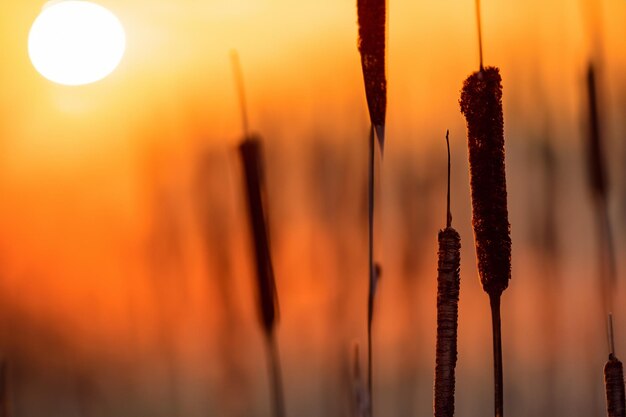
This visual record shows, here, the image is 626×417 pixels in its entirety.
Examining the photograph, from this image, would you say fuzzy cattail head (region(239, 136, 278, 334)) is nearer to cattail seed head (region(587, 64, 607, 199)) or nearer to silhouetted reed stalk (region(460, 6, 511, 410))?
silhouetted reed stalk (region(460, 6, 511, 410))

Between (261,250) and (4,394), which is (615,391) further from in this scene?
(4,394)

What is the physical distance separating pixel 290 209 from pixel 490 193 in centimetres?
91

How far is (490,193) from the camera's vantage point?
113cm

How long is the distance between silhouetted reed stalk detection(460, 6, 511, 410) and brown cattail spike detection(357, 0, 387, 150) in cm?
15

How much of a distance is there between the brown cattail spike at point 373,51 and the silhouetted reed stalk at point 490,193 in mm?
151

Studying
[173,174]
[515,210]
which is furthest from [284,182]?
[515,210]

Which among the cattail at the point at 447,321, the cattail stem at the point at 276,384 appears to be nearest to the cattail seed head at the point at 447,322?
the cattail at the point at 447,321

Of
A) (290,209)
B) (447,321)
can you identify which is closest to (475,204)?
(447,321)

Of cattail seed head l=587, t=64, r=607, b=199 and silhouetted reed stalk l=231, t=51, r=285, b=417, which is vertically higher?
cattail seed head l=587, t=64, r=607, b=199

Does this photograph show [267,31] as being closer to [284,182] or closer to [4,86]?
[284,182]

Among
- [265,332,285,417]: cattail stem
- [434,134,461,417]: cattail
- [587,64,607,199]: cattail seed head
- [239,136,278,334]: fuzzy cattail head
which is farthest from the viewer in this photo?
[587,64,607,199]: cattail seed head

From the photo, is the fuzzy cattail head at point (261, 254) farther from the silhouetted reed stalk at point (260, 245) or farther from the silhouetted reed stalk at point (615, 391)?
the silhouetted reed stalk at point (615, 391)

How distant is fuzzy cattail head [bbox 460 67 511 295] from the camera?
44.0 inches

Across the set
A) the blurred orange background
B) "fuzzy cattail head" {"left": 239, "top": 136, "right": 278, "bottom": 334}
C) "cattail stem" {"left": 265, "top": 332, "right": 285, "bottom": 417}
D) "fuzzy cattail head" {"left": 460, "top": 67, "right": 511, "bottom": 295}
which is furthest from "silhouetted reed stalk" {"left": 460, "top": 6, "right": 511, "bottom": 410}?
the blurred orange background
